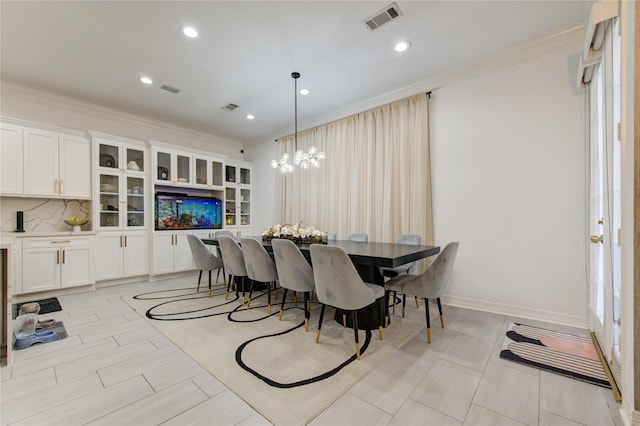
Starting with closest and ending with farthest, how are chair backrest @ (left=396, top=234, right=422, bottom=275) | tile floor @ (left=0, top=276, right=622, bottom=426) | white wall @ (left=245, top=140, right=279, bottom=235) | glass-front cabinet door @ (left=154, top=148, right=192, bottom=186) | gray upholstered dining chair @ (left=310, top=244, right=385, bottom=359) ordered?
tile floor @ (left=0, top=276, right=622, bottom=426) < gray upholstered dining chair @ (left=310, top=244, right=385, bottom=359) < chair backrest @ (left=396, top=234, right=422, bottom=275) < glass-front cabinet door @ (left=154, top=148, right=192, bottom=186) < white wall @ (left=245, top=140, right=279, bottom=235)

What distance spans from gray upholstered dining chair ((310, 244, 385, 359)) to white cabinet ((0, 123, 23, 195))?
434cm

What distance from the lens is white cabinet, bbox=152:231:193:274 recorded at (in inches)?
184

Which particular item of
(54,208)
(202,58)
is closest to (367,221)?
(202,58)

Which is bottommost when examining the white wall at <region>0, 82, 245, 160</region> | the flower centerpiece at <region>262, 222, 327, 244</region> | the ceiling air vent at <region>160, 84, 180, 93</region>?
the flower centerpiece at <region>262, 222, 327, 244</region>

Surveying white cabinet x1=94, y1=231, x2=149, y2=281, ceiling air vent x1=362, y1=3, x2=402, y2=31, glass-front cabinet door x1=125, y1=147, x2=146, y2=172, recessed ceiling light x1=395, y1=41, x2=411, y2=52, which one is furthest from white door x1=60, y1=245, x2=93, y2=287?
recessed ceiling light x1=395, y1=41, x2=411, y2=52

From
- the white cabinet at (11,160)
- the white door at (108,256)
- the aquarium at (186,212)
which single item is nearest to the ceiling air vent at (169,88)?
the aquarium at (186,212)

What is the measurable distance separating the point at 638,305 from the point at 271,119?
506cm

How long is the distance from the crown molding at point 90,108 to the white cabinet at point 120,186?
1.99 feet

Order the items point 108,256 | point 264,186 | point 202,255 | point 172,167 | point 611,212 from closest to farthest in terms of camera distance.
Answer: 1. point 611,212
2. point 202,255
3. point 108,256
4. point 172,167
5. point 264,186

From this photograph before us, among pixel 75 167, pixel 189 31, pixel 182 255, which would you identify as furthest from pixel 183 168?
pixel 189 31

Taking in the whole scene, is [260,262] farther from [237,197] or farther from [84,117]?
[84,117]

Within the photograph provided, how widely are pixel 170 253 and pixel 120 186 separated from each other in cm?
139

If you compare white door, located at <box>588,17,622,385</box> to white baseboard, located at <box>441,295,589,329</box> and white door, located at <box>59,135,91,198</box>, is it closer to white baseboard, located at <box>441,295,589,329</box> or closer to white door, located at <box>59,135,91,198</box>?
white baseboard, located at <box>441,295,589,329</box>

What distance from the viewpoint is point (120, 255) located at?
4.37 meters
